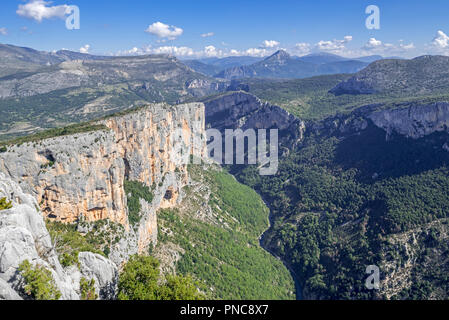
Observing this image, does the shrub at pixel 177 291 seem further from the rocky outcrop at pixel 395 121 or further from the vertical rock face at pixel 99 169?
the rocky outcrop at pixel 395 121

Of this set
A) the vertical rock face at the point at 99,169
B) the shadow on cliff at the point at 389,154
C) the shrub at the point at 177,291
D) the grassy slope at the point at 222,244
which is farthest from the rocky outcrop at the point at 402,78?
the shrub at the point at 177,291

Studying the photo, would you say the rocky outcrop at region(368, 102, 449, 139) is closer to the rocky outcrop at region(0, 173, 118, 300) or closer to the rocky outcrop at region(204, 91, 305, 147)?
the rocky outcrop at region(204, 91, 305, 147)

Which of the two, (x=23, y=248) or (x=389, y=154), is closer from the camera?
(x=23, y=248)

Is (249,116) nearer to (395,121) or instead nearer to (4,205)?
(395,121)

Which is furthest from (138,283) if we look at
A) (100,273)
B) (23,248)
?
(23,248)

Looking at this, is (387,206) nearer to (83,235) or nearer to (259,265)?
(259,265)

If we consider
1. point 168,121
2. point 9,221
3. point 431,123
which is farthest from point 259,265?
point 431,123
